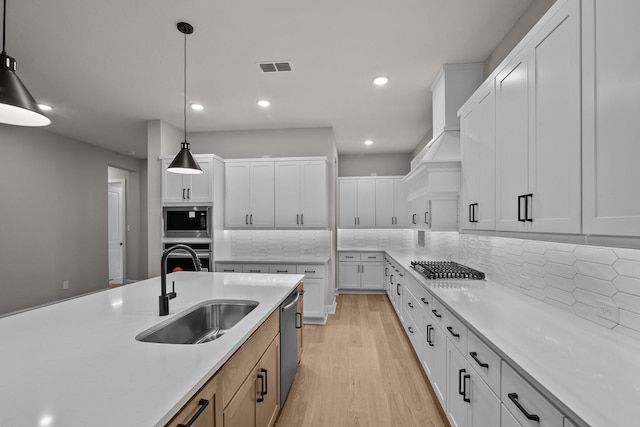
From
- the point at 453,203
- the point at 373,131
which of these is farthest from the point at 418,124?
the point at 453,203

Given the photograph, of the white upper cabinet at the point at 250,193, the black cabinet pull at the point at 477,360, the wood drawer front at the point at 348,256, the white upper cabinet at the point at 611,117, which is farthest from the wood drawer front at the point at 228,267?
the white upper cabinet at the point at 611,117

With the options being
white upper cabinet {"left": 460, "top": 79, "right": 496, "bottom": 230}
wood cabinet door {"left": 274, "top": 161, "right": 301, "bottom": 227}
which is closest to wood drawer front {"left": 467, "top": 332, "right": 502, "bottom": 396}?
white upper cabinet {"left": 460, "top": 79, "right": 496, "bottom": 230}

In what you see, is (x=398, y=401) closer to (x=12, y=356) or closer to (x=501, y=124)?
(x=501, y=124)

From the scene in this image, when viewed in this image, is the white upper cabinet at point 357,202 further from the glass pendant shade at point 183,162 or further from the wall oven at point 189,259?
the glass pendant shade at point 183,162

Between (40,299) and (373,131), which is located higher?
(373,131)

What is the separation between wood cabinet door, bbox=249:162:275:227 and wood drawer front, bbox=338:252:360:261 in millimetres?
1988

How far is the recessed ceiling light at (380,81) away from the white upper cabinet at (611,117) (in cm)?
206

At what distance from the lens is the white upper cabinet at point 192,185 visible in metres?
4.18

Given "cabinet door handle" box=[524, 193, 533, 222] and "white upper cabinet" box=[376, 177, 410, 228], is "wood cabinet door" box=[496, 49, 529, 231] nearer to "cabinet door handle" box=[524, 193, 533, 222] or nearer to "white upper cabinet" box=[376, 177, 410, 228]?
"cabinet door handle" box=[524, 193, 533, 222]

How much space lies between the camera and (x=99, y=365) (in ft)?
3.35

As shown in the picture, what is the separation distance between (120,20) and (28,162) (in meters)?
3.91

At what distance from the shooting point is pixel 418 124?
461 cm

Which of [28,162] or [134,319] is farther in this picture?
[28,162]

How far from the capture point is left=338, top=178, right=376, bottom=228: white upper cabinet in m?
6.09
